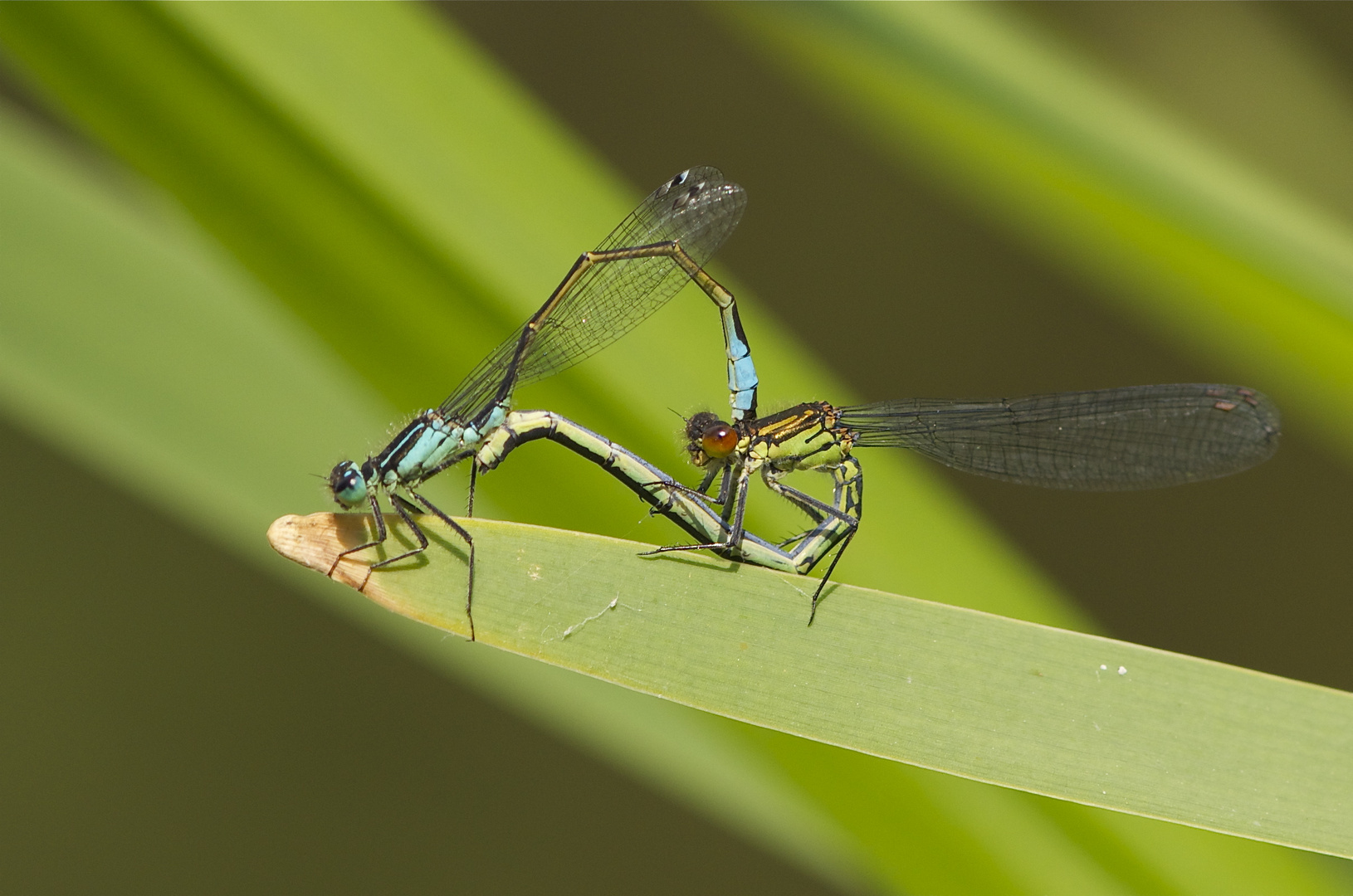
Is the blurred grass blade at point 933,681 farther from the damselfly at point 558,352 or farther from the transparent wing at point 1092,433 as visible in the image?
the transparent wing at point 1092,433

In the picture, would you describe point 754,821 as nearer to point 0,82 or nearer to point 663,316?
point 663,316

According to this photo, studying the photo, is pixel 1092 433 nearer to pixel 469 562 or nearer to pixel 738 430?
pixel 738 430

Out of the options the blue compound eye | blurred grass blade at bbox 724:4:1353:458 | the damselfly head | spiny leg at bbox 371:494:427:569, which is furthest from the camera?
the damselfly head

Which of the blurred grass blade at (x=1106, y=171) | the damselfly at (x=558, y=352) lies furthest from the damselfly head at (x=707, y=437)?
the blurred grass blade at (x=1106, y=171)

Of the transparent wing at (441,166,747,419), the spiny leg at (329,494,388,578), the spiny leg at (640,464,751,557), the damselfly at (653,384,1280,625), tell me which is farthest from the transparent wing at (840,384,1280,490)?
the spiny leg at (329,494,388,578)

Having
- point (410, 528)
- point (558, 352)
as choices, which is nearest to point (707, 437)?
point (558, 352)

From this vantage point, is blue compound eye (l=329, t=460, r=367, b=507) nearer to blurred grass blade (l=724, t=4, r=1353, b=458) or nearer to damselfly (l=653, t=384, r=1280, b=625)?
damselfly (l=653, t=384, r=1280, b=625)
